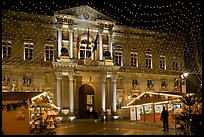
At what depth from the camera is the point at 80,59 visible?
37.9 meters

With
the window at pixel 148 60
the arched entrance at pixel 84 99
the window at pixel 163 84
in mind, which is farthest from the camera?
the window at pixel 163 84

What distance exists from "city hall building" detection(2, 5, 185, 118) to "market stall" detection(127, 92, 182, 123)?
17.2 feet

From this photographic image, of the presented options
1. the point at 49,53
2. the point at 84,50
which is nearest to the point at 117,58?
the point at 84,50

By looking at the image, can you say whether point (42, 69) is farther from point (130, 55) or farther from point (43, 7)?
point (130, 55)

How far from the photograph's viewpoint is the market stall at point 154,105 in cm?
2675

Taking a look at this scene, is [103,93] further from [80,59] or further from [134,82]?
[134,82]

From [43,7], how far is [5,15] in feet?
16.0

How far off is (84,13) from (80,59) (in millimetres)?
5251

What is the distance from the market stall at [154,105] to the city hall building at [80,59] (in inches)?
207

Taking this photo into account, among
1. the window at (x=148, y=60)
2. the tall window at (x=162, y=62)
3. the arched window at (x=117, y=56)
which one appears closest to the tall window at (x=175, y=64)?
the tall window at (x=162, y=62)

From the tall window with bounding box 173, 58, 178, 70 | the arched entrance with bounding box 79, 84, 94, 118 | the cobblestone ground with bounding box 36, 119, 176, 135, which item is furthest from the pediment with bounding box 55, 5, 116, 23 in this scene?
the cobblestone ground with bounding box 36, 119, 176, 135

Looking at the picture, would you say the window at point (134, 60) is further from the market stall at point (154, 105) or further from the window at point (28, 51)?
the window at point (28, 51)

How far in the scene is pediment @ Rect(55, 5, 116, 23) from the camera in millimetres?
37469

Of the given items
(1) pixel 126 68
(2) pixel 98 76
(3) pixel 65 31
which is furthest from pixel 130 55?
(3) pixel 65 31
